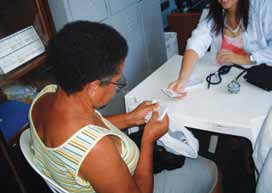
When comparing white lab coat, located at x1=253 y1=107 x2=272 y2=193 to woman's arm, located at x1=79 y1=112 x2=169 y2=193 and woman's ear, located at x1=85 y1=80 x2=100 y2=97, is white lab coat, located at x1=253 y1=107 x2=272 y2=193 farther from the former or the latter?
woman's ear, located at x1=85 y1=80 x2=100 y2=97

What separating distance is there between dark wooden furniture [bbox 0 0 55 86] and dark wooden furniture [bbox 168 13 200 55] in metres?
1.88

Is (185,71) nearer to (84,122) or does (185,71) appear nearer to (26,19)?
(84,122)

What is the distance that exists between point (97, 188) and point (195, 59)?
36.6 inches

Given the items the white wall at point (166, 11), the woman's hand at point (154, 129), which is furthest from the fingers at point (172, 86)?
the white wall at point (166, 11)

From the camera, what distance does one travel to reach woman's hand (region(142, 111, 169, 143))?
3.62 ft

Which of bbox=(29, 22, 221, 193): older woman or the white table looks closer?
bbox=(29, 22, 221, 193): older woman

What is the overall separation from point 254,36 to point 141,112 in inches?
30.3

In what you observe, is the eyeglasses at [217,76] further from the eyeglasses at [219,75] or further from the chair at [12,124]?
the chair at [12,124]

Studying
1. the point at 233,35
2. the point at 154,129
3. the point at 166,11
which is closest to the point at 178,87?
the point at 154,129

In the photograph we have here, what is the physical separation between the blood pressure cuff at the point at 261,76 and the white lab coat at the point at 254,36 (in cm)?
11

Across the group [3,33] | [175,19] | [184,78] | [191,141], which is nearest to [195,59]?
[184,78]

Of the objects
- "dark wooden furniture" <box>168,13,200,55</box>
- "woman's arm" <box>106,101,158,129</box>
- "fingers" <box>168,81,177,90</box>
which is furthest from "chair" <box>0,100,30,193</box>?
"dark wooden furniture" <box>168,13,200,55</box>

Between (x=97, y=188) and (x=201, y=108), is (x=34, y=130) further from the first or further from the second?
(x=201, y=108)

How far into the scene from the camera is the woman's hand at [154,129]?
1104mm
